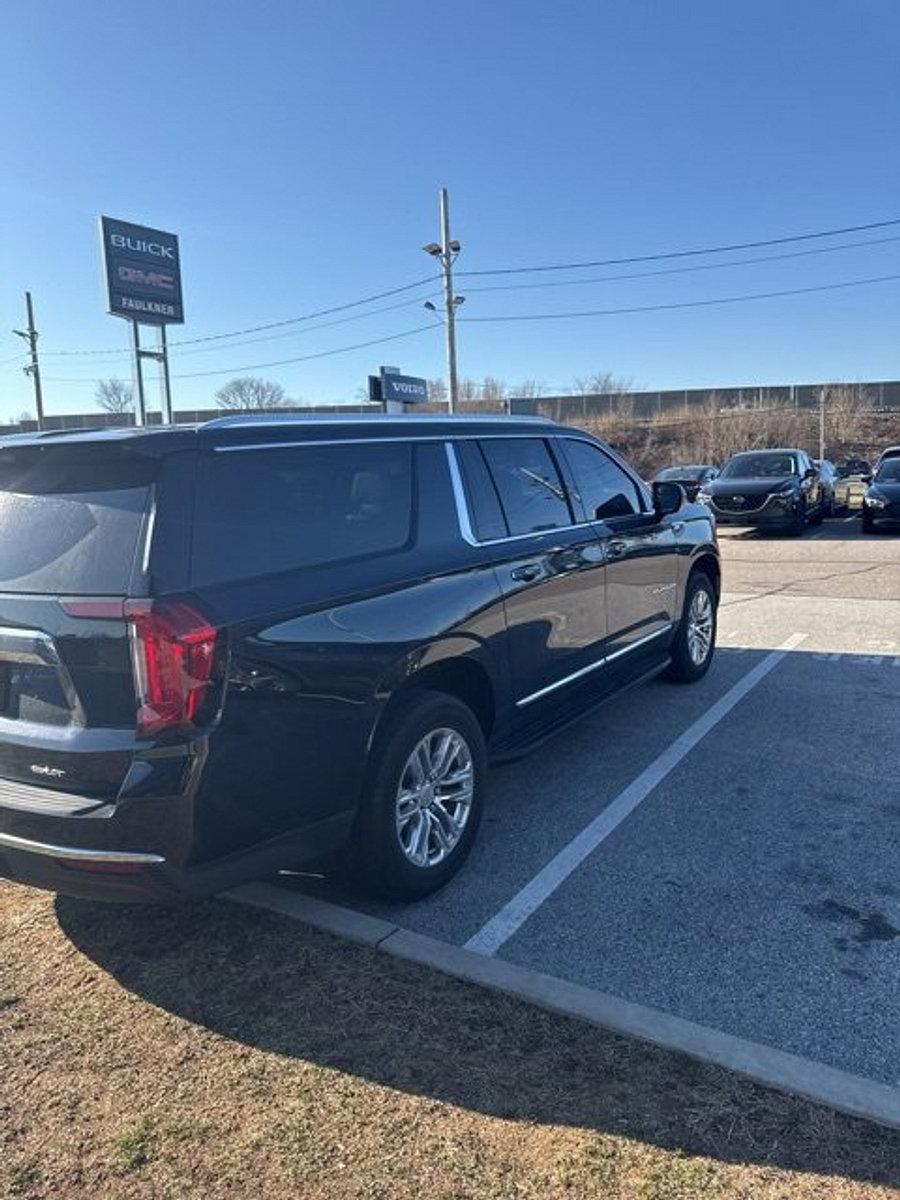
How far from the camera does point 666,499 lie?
6.16m

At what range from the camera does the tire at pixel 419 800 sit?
327 cm

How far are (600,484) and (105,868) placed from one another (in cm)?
367

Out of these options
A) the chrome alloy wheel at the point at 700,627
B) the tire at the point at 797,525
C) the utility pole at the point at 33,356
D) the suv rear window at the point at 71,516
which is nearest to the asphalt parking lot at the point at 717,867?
the chrome alloy wheel at the point at 700,627

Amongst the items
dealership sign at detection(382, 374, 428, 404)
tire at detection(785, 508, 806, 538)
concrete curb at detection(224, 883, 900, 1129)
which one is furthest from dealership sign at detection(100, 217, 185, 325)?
concrete curb at detection(224, 883, 900, 1129)

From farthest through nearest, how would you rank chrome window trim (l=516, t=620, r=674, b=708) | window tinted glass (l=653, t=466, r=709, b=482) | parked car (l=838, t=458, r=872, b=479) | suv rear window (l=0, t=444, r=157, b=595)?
1. window tinted glass (l=653, t=466, r=709, b=482)
2. parked car (l=838, t=458, r=872, b=479)
3. chrome window trim (l=516, t=620, r=674, b=708)
4. suv rear window (l=0, t=444, r=157, b=595)

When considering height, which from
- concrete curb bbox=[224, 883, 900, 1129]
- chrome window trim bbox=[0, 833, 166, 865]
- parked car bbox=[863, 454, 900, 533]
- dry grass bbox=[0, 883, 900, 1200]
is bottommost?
dry grass bbox=[0, 883, 900, 1200]

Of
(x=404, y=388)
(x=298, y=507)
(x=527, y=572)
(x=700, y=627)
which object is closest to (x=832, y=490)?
(x=404, y=388)

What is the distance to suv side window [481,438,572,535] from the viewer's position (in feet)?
14.2

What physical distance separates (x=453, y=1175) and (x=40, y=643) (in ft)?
6.15

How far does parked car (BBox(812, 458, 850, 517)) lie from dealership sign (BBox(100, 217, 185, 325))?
16754mm

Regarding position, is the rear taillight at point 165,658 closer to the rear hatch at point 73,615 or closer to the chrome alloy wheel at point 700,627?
the rear hatch at point 73,615

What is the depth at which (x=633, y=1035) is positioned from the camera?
265 cm

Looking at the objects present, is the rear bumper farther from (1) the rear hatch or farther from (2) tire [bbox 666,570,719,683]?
(2) tire [bbox 666,570,719,683]

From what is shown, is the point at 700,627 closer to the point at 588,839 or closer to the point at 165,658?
the point at 588,839
